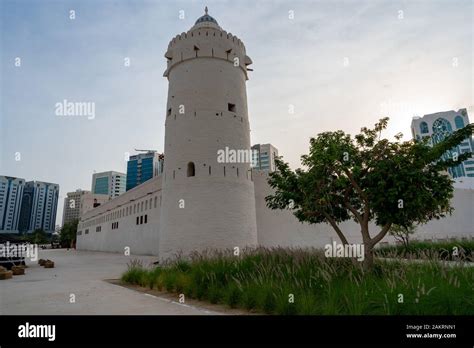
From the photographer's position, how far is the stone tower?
56.2ft

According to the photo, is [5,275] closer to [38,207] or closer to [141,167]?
[38,207]

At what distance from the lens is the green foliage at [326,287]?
5.22 meters

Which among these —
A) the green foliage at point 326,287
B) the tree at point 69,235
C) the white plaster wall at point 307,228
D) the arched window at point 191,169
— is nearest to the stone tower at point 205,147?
the arched window at point 191,169

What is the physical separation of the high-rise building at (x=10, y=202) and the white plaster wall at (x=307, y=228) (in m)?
128

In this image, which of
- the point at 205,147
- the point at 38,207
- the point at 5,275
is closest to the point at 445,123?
the point at 205,147

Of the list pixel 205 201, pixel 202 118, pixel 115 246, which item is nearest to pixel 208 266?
pixel 205 201

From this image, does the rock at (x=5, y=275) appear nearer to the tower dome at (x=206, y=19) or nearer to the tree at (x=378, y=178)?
the tree at (x=378, y=178)

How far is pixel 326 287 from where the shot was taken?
21.7 feet

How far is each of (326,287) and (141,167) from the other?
153 m

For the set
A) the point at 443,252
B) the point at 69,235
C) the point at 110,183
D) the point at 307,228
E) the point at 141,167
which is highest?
the point at 141,167

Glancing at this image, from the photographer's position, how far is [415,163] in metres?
8.14
